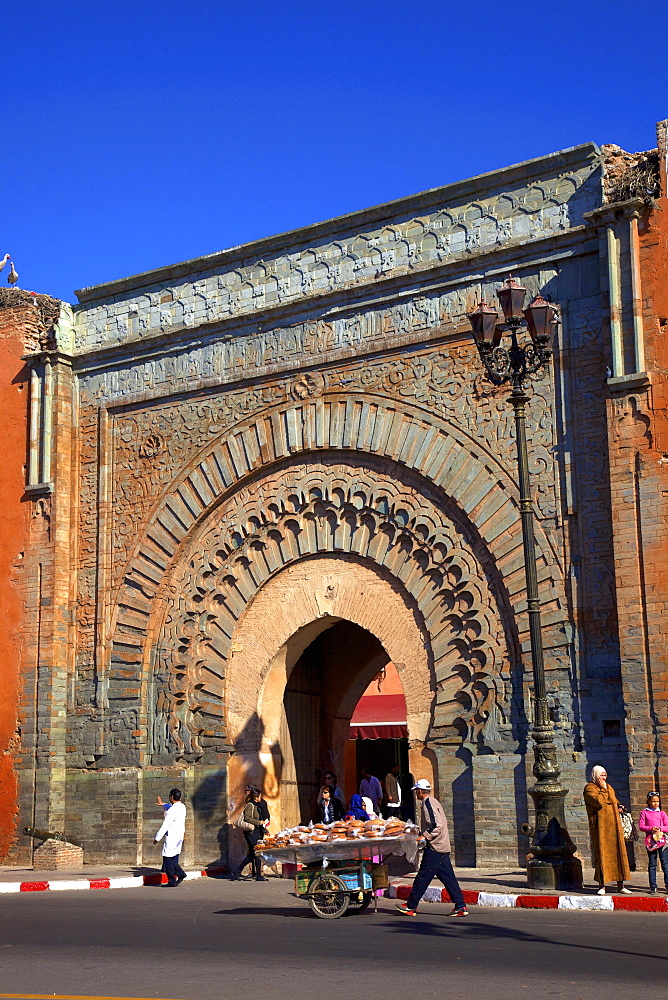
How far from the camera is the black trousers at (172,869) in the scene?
12.2 metres

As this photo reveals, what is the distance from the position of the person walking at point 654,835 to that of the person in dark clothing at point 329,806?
3.52 metres

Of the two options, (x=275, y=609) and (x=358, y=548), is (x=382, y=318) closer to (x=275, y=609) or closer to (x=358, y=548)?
(x=358, y=548)

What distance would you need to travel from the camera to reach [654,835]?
33.2 ft

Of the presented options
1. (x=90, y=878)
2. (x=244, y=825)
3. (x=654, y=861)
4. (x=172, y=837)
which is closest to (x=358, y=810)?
(x=244, y=825)

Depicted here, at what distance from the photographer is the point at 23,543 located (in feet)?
→ 52.3

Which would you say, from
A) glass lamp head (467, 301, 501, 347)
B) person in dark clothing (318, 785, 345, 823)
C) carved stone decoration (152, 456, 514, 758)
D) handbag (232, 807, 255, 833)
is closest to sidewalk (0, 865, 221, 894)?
handbag (232, 807, 255, 833)

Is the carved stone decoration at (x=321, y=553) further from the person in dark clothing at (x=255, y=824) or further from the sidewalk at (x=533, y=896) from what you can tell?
the sidewalk at (x=533, y=896)

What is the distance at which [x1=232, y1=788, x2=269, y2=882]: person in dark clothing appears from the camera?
12.9m

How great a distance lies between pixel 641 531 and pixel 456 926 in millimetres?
4672

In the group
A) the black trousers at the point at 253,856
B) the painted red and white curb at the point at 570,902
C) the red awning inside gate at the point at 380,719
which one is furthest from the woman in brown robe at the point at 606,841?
the red awning inside gate at the point at 380,719

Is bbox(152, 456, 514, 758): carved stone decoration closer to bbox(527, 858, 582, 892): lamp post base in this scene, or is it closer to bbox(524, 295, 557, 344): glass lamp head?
bbox(527, 858, 582, 892): lamp post base

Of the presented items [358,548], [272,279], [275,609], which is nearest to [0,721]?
[275,609]

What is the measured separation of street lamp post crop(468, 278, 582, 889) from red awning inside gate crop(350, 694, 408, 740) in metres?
10.7

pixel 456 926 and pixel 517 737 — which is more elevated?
pixel 517 737
